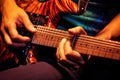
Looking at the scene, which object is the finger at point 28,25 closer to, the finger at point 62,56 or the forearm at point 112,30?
the finger at point 62,56

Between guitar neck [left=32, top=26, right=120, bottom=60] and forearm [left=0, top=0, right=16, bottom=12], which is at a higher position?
forearm [left=0, top=0, right=16, bottom=12]

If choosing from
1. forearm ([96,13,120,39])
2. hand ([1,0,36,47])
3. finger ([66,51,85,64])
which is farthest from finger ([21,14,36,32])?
forearm ([96,13,120,39])

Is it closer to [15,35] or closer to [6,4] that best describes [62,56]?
[15,35]

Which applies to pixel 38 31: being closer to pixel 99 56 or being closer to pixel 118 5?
pixel 99 56

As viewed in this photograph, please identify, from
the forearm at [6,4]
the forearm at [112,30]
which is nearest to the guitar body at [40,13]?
the forearm at [6,4]

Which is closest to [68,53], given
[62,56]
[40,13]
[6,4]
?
[62,56]

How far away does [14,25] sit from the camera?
133 centimetres

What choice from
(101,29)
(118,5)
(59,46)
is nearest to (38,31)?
(59,46)

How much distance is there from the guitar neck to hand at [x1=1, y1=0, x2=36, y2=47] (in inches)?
2.5

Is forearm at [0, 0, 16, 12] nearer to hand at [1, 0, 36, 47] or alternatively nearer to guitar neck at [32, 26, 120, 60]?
hand at [1, 0, 36, 47]

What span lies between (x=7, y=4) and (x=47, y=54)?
1.22ft

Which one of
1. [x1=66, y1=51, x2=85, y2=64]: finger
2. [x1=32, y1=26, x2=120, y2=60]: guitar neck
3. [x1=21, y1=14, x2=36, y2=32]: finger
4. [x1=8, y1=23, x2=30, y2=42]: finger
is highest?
[x1=21, y1=14, x2=36, y2=32]: finger

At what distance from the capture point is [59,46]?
4.25 ft

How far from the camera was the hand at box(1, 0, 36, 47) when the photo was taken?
130 centimetres
